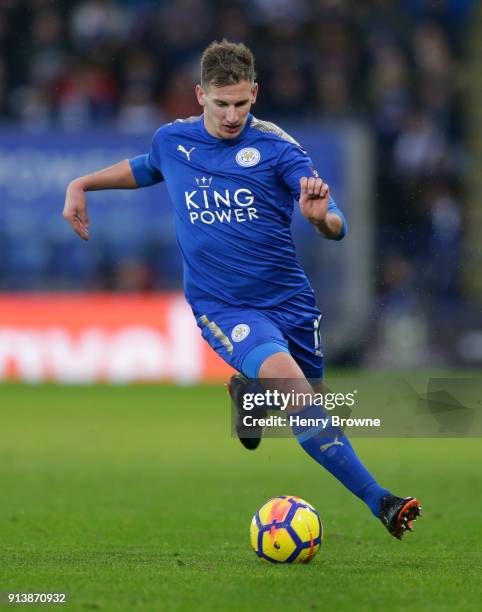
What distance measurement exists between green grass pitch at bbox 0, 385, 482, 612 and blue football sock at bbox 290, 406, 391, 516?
13.9 inches

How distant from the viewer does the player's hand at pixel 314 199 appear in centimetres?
589

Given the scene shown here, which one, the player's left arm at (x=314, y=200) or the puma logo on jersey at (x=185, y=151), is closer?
the player's left arm at (x=314, y=200)

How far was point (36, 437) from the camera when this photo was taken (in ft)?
39.7

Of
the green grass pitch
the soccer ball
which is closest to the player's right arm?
the green grass pitch

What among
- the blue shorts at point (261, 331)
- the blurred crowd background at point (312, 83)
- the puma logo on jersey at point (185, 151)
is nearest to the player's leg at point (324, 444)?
the blue shorts at point (261, 331)

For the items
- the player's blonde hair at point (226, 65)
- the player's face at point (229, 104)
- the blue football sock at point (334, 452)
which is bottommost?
the blue football sock at point (334, 452)

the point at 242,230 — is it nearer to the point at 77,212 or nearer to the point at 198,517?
the point at 77,212

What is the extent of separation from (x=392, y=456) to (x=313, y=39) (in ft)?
31.5

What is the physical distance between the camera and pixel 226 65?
20.9 feet

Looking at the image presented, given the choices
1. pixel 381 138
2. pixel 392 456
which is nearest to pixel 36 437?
pixel 392 456

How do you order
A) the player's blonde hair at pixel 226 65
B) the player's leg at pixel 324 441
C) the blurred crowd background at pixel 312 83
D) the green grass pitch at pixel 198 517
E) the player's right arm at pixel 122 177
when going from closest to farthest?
the green grass pitch at pixel 198 517 < the player's leg at pixel 324 441 < the player's blonde hair at pixel 226 65 < the player's right arm at pixel 122 177 < the blurred crowd background at pixel 312 83

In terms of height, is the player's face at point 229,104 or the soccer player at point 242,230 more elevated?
the player's face at point 229,104

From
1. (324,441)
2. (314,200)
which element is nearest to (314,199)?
(314,200)

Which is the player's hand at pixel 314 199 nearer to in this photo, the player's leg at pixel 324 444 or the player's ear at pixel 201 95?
the player's leg at pixel 324 444
